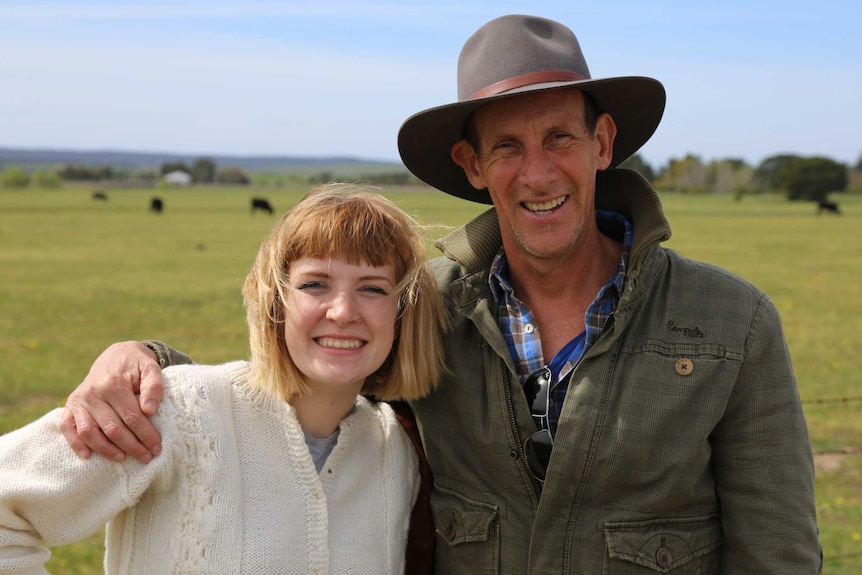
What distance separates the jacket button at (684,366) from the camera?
279cm

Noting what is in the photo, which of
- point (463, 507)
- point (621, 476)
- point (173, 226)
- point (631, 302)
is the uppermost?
point (631, 302)

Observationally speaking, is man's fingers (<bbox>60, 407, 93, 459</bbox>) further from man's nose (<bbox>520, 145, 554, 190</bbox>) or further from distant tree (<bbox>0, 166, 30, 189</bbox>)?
distant tree (<bbox>0, 166, 30, 189</bbox>)

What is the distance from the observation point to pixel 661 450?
9.16ft

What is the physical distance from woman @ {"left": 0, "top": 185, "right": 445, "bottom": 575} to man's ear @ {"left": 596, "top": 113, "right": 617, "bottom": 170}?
0.80m

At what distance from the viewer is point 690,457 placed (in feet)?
9.18

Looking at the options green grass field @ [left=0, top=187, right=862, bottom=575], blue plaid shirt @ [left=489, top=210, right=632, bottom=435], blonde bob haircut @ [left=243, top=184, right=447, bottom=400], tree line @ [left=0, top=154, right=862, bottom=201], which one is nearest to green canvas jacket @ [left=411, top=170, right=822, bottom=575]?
blue plaid shirt @ [left=489, top=210, right=632, bottom=435]

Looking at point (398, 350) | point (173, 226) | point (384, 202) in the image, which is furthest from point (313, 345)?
point (173, 226)

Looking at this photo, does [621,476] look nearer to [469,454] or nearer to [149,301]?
[469,454]

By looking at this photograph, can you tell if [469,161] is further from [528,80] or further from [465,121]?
[528,80]

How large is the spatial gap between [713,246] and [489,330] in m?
33.4

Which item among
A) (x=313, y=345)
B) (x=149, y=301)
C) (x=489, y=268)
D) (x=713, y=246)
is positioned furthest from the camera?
(x=713, y=246)

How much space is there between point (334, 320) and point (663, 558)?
123 centimetres

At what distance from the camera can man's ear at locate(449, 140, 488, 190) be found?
3350 mm

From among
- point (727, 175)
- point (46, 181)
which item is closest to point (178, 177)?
point (46, 181)
